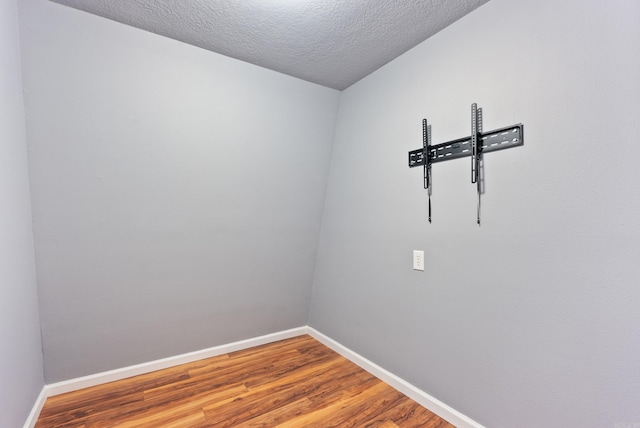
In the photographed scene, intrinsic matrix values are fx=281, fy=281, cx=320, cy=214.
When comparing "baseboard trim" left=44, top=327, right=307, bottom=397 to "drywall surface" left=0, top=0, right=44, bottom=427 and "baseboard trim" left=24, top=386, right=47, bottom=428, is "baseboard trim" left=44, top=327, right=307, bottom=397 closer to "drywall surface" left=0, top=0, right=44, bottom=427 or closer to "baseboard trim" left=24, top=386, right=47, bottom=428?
"baseboard trim" left=24, top=386, right=47, bottom=428

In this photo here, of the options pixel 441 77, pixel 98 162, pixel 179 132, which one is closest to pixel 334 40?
pixel 441 77

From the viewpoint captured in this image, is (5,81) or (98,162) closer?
(5,81)

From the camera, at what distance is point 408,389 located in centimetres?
→ 178

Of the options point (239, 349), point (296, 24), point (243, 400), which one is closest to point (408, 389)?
point (243, 400)

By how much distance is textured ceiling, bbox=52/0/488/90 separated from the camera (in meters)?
1.49

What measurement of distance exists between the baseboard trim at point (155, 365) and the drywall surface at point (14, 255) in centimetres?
16

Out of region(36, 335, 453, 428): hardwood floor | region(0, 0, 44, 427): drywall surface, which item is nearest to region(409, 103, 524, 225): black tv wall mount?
region(36, 335, 453, 428): hardwood floor

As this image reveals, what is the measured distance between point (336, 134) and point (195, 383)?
218cm

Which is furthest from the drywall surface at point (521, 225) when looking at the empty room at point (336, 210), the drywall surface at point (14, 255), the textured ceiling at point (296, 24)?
the drywall surface at point (14, 255)

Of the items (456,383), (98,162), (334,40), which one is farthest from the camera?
(334,40)

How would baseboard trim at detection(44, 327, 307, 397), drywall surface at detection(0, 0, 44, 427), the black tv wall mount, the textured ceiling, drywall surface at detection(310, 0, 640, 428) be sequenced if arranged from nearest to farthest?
drywall surface at detection(310, 0, 640, 428) < drywall surface at detection(0, 0, 44, 427) < the black tv wall mount < the textured ceiling < baseboard trim at detection(44, 327, 307, 397)

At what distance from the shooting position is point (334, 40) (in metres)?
1.78

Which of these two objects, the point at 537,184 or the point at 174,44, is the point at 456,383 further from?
the point at 174,44

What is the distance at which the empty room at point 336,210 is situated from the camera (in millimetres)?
1145
